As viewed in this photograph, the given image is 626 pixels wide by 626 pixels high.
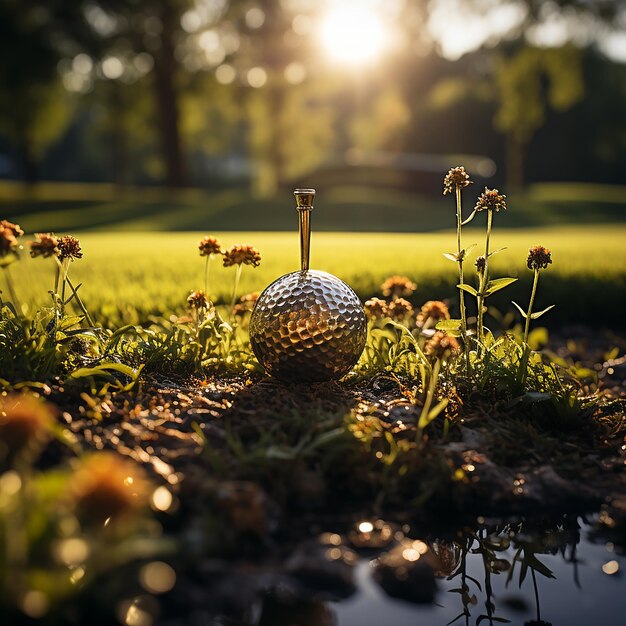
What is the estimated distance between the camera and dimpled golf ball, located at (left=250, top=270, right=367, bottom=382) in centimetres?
338

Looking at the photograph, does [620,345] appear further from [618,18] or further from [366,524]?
[618,18]

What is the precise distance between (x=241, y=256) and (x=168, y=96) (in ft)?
72.6

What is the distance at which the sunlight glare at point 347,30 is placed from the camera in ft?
75.8

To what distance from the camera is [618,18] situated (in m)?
26.5

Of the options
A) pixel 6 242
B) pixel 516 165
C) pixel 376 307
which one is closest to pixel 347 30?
pixel 516 165

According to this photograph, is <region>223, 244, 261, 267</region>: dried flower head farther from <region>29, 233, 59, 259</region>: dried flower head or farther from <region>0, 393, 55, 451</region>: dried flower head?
<region>0, 393, 55, 451</region>: dried flower head

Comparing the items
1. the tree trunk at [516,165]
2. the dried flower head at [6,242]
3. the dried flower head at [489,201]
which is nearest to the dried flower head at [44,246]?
the dried flower head at [6,242]

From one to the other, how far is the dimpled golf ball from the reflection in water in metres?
1.05

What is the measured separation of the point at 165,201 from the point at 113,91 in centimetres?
597

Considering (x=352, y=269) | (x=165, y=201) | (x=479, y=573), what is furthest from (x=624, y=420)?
(x=165, y=201)

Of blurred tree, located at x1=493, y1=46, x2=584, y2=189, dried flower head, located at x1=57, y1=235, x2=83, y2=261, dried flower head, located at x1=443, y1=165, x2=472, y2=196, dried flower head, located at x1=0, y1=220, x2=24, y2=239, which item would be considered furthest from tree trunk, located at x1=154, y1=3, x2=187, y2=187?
dried flower head, located at x1=443, y1=165, x2=472, y2=196

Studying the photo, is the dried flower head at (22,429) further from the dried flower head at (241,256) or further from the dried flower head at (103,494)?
the dried flower head at (241,256)

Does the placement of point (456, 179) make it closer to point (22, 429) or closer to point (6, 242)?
point (6, 242)

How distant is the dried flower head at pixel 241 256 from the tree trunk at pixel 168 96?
21778mm
